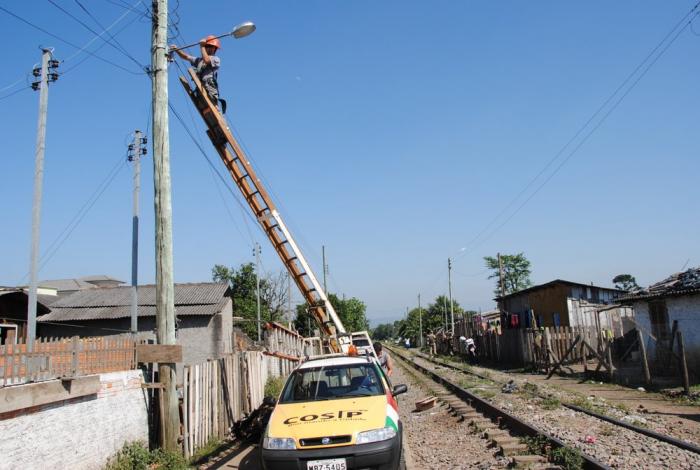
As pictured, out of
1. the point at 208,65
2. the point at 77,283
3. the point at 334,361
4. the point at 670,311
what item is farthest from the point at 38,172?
the point at 77,283

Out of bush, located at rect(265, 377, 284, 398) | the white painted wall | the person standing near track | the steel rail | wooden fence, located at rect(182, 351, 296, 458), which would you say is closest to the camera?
the steel rail

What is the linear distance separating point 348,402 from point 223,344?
23.9 meters

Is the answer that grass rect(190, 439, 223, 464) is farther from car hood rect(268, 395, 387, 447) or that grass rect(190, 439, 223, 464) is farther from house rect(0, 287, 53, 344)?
house rect(0, 287, 53, 344)

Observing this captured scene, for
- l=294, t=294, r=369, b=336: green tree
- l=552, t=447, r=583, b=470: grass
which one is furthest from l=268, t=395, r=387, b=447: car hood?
l=294, t=294, r=369, b=336: green tree

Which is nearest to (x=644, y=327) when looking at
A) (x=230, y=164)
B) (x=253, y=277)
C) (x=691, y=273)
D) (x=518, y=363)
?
(x=691, y=273)

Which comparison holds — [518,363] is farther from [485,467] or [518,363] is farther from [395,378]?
[485,467]

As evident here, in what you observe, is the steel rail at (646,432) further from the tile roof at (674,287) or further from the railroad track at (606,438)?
the tile roof at (674,287)

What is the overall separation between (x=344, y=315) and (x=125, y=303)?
144 ft

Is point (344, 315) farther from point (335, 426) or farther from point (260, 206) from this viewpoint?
point (335, 426)

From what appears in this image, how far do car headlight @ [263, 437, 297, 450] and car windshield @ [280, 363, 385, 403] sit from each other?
113 cm

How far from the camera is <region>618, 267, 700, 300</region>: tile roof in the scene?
1677cm

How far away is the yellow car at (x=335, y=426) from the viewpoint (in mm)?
6270

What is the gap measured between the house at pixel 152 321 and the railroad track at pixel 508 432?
16983 mm

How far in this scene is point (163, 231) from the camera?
8.98 metres
